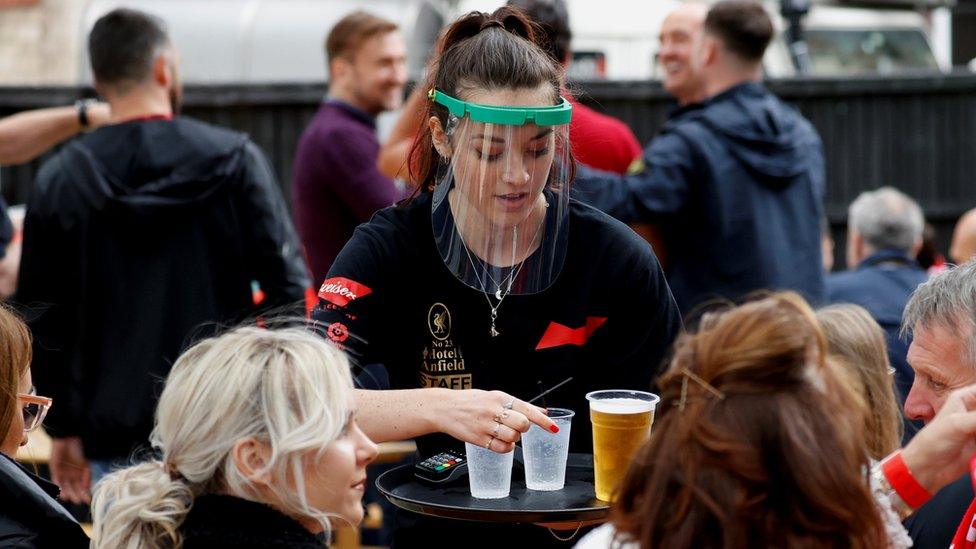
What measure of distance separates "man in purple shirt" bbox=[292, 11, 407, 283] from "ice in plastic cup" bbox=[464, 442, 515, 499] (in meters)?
2.43

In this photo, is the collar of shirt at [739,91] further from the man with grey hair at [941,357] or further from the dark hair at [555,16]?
the man with grey hair at [941,357]

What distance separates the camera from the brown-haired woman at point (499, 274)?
2.38 meters

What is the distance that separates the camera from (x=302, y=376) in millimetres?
2002

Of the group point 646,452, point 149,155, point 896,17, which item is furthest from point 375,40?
point 896,17

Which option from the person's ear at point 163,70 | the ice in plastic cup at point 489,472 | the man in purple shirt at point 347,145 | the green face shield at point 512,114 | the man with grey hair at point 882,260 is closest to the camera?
the ice in plastic cup at point 489,472

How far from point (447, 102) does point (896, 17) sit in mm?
7566

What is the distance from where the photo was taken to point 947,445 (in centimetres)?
191

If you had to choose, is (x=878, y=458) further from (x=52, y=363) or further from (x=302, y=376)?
(x=52, y=363)

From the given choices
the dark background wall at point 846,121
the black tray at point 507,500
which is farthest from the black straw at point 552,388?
the dark background wall at point 846,121

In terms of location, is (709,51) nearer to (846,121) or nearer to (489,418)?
(846,121)

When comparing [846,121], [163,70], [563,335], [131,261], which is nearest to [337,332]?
[563,335]

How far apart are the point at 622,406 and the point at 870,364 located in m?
0.89

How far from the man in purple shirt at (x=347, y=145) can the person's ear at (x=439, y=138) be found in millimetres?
2025

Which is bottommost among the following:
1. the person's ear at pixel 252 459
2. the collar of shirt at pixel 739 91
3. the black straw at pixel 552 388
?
the black straw at pixel 552 388
